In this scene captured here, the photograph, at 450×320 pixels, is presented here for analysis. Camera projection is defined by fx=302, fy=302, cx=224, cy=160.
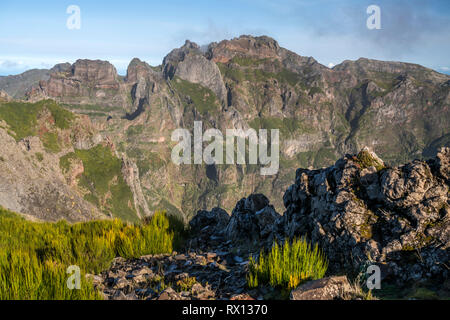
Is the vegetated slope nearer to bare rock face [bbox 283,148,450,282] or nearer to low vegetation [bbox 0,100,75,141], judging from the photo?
low vegetation [bbox 0,100,75,141]

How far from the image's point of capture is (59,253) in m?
7.75

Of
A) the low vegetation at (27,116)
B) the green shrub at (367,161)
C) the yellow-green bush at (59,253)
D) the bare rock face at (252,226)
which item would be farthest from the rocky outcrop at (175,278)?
the low vegetation at (27,116)

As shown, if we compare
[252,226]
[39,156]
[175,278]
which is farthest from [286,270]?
[39,156]

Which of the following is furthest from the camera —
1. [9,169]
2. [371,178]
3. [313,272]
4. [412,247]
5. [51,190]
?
[51,190]

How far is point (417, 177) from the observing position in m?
7.66

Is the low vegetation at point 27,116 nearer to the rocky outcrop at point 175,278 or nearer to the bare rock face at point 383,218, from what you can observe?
the rocky outcrop at point 175,278

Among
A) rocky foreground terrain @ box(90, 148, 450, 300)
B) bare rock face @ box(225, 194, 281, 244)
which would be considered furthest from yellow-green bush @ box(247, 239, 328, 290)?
bare rock face @ box(225, 194, 281, 244)

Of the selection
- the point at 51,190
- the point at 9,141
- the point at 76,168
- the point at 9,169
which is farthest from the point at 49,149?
the point at 9,169

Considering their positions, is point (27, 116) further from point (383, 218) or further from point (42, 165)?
point (383, 218)

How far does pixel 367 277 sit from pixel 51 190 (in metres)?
118

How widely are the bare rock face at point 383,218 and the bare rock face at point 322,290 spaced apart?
→ 2.07m

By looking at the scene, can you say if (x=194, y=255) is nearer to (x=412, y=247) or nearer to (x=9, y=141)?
(x=412, y=247)

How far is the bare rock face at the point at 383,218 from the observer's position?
6625mm

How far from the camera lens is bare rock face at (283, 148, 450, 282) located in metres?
6.62
